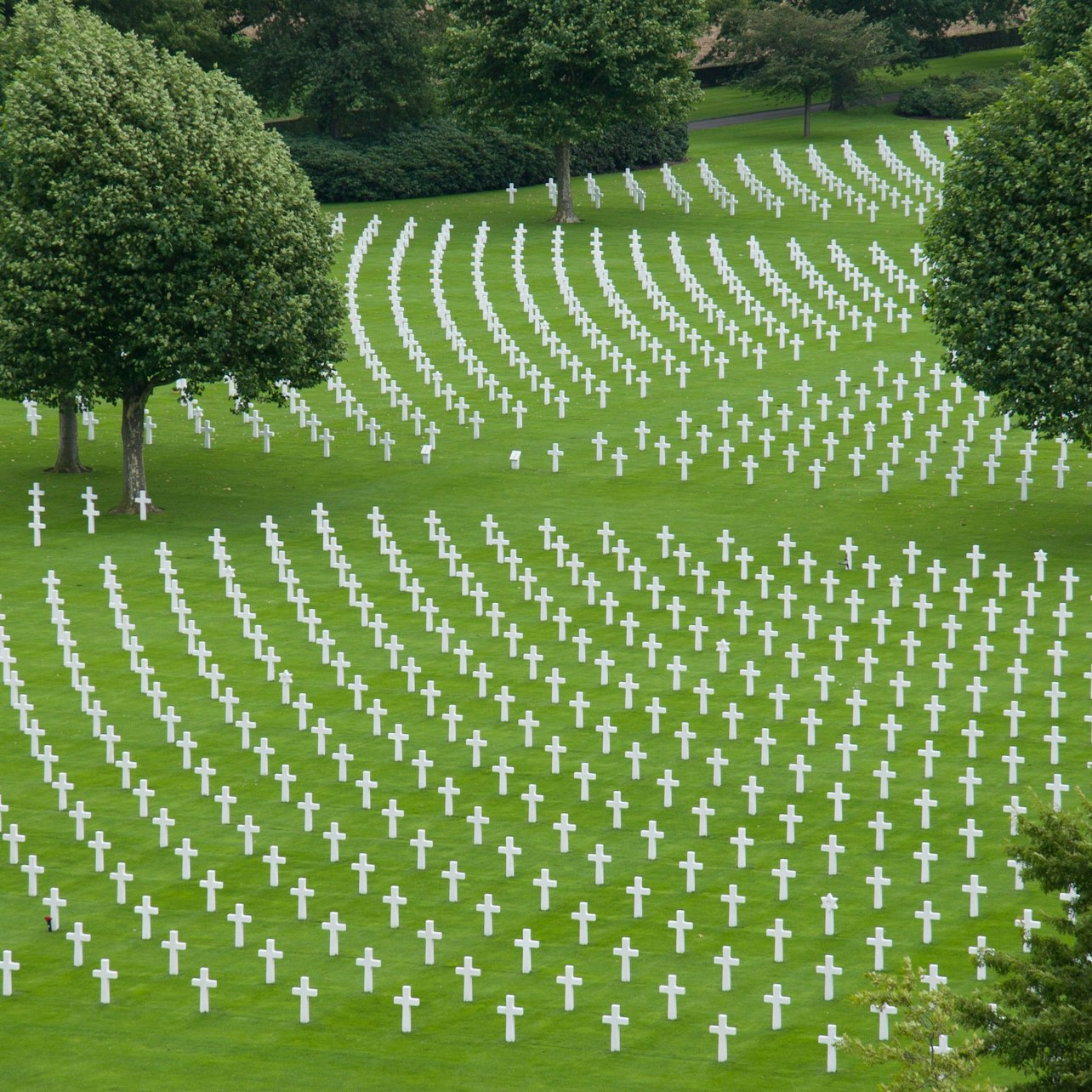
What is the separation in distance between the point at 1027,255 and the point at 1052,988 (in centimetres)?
2300

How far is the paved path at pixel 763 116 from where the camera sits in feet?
271

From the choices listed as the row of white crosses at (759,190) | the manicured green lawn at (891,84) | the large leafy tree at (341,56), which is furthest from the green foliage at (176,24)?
the manicured green lawn at (891,84)

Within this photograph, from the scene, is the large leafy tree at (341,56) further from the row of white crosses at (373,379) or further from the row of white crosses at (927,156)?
the row of white crosses at (927,156)

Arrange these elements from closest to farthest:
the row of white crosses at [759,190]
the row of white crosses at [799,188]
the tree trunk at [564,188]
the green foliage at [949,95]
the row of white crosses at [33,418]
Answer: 1. the row of white crosses at [33,418]
2. the tree trunk at [564,188]
3. the row of white crosses at [799,188]
4. the row of white crosses at [759,190]
5. the green foliage at [949,95]

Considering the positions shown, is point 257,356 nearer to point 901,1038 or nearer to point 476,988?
point 476,988

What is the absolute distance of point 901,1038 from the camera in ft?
63.7

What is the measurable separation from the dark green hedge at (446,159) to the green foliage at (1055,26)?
1508 cm

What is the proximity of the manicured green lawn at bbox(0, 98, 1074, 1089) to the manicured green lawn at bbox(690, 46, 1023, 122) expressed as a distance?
35.5m

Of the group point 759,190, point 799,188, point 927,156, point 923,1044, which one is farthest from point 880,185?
point 923,1044

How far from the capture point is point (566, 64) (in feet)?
206

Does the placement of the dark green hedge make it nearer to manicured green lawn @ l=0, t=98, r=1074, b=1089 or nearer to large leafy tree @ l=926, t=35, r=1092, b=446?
manicured green lawn @ l=0, t=98, r=1074, b=1089

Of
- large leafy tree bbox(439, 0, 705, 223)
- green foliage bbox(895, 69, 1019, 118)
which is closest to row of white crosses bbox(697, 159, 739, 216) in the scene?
large leafy tree bbox(439, 0, 705, 223)

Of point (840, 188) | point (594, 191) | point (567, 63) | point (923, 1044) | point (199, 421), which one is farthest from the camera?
point (594, 191)

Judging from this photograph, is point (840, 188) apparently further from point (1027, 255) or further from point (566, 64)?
point (1027, 255)
